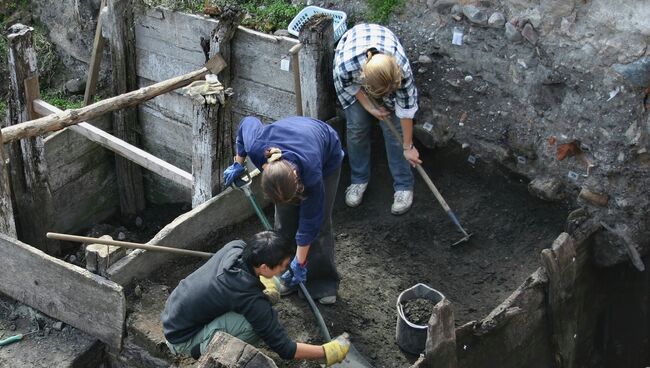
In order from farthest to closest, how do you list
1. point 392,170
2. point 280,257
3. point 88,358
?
1. point 392,170
2. point 88,358
3. point 280,257

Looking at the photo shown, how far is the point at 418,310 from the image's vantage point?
17.3 feet

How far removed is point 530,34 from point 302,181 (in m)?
2.42

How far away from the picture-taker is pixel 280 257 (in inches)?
170

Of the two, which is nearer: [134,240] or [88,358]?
[88,358]

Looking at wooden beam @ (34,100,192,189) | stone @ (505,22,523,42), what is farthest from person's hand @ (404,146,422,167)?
wooden beam @ (34,100,192,189)


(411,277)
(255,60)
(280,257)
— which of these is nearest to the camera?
(280,257)

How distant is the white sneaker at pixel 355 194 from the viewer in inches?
257

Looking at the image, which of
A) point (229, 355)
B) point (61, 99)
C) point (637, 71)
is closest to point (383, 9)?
point (637, 71)

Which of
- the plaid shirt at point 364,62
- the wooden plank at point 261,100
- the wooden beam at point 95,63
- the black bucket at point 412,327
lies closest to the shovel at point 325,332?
the black bucket at point 412,327

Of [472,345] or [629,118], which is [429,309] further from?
[629,118]

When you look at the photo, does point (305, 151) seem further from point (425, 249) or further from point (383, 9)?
point (383, 9)

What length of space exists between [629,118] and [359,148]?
6.39ft

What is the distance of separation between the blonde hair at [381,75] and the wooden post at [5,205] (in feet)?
8.30

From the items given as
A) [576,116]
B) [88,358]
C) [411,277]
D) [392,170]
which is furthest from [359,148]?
[88,358]
